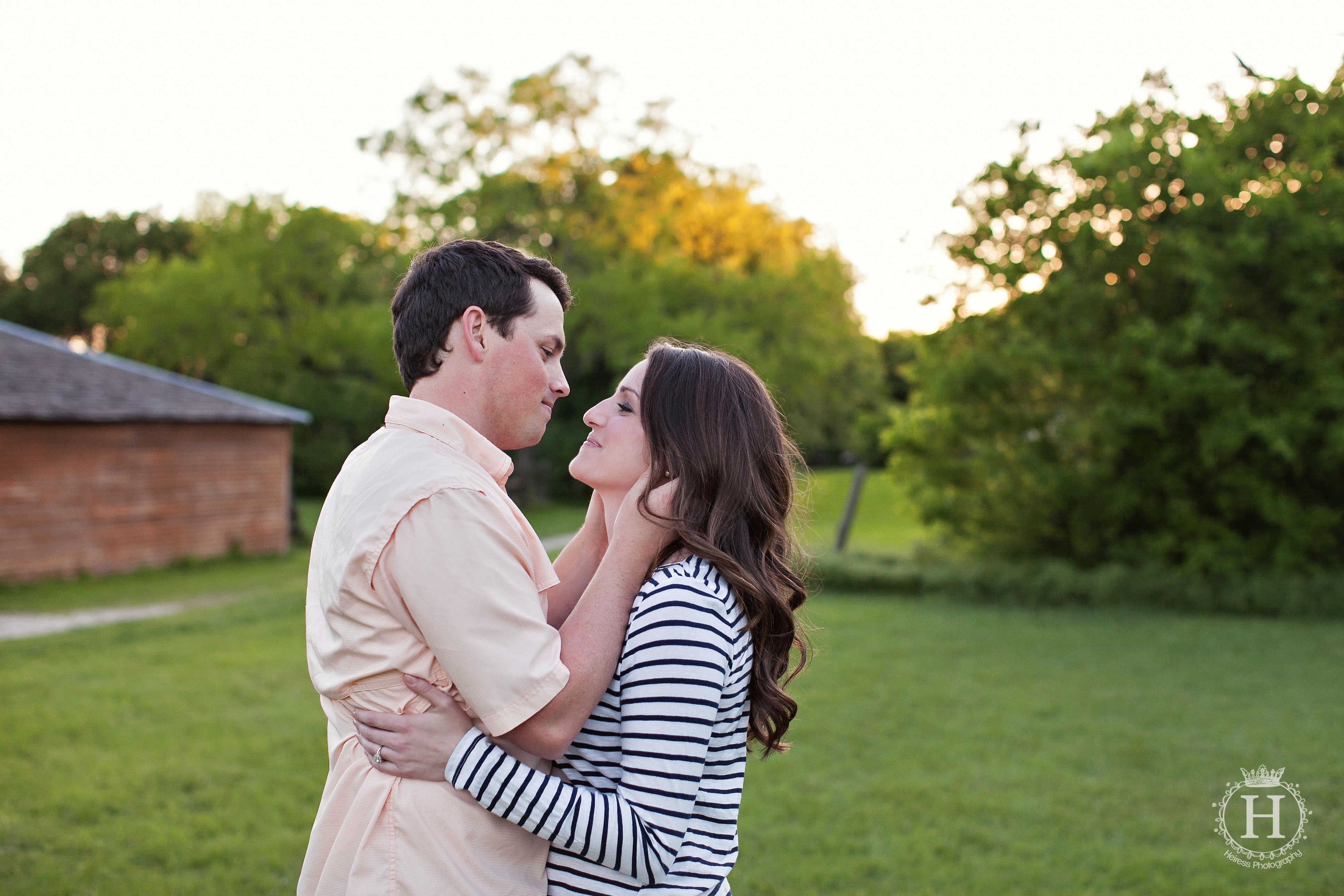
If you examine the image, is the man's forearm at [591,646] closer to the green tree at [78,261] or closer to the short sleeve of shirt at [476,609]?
the short sleeve of shirt at [476,609]

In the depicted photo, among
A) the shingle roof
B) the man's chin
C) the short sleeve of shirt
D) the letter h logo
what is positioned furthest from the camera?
the shingle roof

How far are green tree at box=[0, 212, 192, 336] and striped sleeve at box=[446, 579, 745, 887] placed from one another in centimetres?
4904

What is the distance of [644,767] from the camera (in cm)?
187

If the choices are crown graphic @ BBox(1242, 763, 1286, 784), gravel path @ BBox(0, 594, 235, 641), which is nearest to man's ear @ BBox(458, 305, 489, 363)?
crown graphic @ BBox(1242, 763, 1286, 784)

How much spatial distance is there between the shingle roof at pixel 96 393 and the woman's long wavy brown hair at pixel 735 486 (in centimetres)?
1675

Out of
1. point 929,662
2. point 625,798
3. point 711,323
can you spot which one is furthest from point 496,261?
point 711,323

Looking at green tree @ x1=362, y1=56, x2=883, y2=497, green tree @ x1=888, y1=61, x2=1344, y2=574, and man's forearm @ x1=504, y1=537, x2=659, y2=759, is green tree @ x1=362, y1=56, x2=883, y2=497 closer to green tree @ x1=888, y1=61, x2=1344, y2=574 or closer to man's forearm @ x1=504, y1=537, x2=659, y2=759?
green tree @ x1=888, y1=61, x2=1344, y2=574

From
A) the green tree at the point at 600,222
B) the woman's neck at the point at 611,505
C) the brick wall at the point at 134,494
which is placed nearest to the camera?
the woman's neck at the point at 611,505

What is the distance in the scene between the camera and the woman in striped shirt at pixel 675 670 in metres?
1.87

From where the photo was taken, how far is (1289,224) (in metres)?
11.8

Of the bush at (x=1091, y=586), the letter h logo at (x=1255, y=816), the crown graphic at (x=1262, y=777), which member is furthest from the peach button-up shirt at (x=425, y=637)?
the bush at (x=1091, y=586)

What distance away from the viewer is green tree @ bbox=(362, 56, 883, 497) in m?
29.0

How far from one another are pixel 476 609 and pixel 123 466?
59.6ft

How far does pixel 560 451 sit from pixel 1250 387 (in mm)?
20138
